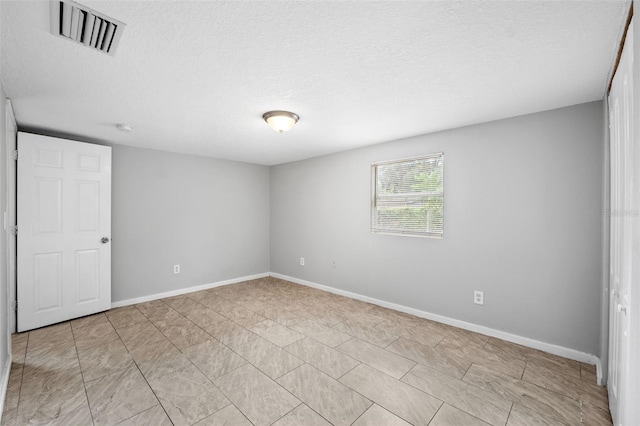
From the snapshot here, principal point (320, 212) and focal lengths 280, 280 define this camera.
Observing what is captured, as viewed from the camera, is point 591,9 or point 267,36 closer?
point 591,9

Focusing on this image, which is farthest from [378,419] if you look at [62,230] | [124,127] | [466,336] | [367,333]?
[62,230]

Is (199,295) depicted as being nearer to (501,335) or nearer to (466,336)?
(466,336)

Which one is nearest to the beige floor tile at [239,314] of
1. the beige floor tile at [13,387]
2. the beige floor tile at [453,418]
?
the beige floor tile at [13,387]

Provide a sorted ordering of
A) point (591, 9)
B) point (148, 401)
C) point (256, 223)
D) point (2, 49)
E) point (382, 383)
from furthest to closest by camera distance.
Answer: point (256, 223) → point (382, 383) → point (148, 401) → point (2, 49) → point (591, 9)

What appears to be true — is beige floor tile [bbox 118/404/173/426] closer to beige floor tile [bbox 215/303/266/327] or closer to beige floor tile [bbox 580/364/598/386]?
beige floor tile [bbox 215/303/266/327]

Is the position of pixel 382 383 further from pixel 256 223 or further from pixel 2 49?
pixel 256 223

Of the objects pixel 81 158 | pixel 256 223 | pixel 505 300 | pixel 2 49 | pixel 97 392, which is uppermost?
pixel 2 49

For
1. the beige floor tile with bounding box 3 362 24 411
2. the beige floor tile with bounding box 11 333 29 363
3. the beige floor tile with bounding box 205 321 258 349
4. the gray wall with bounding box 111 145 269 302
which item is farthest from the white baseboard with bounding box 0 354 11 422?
the gray wall with bounding box 111 145 269 302

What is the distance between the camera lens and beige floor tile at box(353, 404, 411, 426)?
1.72 meters

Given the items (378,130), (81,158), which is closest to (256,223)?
(81,158)

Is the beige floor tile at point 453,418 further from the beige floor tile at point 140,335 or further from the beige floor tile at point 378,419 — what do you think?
the beige floor tile at point 140,335

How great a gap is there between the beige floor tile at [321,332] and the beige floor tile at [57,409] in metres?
1.81

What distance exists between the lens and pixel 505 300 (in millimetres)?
2830

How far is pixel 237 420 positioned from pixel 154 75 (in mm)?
2370
